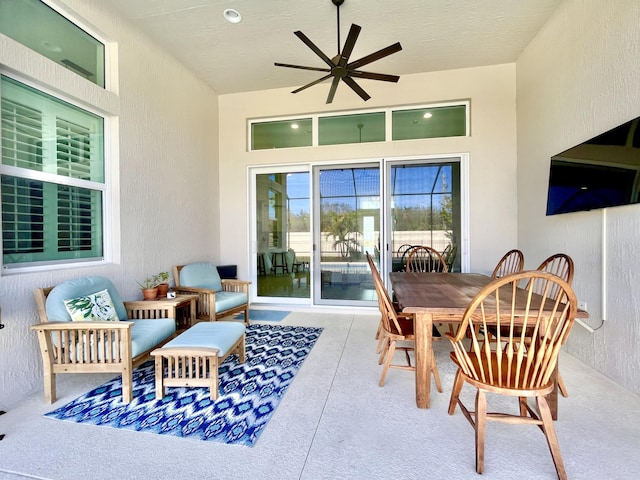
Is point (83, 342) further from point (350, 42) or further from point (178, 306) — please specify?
point (350, 42)

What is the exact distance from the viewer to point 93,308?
A: 2.25m

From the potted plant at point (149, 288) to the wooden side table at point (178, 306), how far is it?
0.25 ft

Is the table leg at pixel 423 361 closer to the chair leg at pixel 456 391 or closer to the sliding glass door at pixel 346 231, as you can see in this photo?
the chair leg at pixel 456 391

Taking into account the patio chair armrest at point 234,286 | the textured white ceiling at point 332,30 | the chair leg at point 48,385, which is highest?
the textured white ceiling at point 332,30

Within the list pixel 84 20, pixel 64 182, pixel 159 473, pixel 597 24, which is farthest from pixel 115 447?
pixel 597 24

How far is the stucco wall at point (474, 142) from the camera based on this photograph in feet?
12.9

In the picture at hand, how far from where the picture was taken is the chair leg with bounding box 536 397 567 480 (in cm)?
132

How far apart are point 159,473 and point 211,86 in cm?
490

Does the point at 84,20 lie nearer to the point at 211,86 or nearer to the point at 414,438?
the point at 211,86

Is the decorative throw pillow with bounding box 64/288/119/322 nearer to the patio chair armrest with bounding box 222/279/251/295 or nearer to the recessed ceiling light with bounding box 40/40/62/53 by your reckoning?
the patio chair armrest with bounding box 222/279/251/295

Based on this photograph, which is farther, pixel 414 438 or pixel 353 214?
pixel 353 214

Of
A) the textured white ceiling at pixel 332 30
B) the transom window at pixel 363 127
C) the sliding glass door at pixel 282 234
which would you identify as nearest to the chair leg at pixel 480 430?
the sliding glass door at pixel 282 234

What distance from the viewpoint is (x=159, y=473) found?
55.5 inches

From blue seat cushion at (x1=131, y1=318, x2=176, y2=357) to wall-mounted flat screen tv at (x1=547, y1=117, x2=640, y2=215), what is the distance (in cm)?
373
